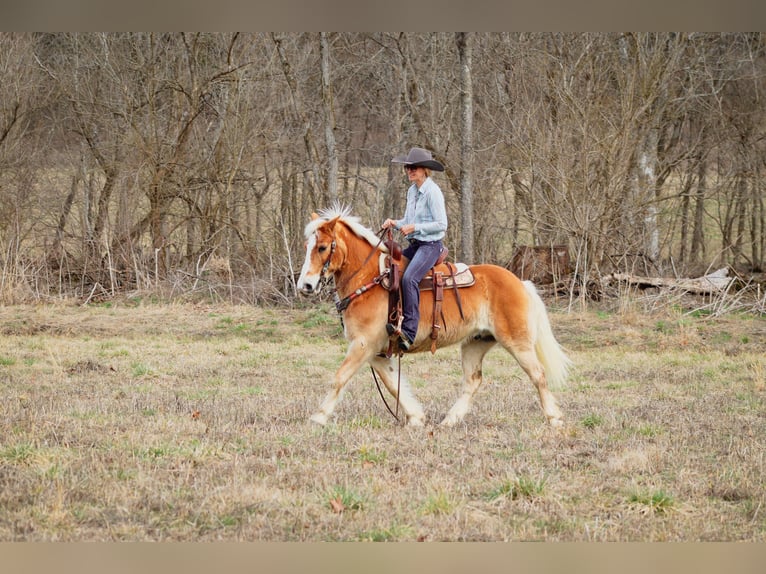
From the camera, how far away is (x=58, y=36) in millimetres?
22656

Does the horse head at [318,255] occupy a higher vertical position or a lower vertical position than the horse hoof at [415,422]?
higher

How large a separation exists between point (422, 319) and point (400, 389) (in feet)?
2.51

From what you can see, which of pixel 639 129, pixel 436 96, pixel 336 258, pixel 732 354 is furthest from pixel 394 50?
pixel 336 258

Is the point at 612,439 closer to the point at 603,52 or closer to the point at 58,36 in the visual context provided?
the point at 603,52

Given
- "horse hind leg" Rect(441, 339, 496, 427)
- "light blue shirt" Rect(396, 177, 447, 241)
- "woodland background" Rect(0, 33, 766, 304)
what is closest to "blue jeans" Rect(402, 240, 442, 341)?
"light blue shirt" Rect(396, 177, 447, 241)

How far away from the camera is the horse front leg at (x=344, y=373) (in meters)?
8.39

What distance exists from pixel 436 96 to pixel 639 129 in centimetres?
541

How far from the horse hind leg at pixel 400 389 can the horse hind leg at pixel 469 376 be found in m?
0.29

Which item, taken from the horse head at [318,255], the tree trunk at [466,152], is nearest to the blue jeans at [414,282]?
the horse head at [318,255]

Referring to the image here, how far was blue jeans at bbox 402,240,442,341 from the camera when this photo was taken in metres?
8.46

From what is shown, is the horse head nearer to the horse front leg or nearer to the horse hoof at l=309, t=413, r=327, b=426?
the horse front leg

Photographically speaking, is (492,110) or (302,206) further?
(302,206)

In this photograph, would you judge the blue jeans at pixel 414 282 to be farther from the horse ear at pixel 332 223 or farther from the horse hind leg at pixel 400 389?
the horse ear at pixel 332 223

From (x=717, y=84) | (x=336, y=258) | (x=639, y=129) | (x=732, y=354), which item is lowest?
(x=732, y=354)
